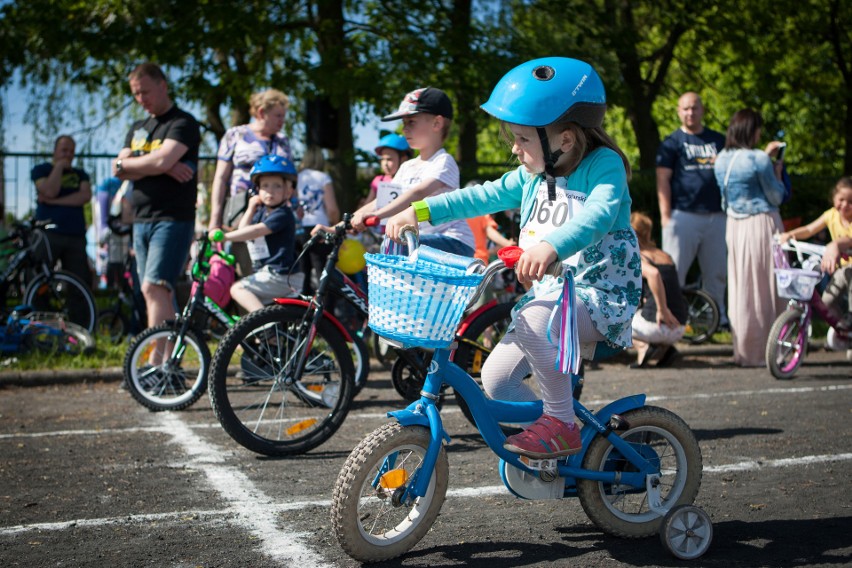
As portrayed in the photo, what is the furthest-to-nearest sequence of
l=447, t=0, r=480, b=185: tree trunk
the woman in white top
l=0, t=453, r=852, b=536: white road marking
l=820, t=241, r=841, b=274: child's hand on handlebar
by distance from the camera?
l=447, t=0, r=480, b=185: tree trunk → the woman in white top → l=820, t=241, r=841, b=274: child's hand on handlebar → l=0, t=453, r=852, b=536: white road marking

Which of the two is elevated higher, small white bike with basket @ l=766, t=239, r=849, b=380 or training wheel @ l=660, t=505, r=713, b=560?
small white bike with basket @ l=766, t=239, r=849, b=380

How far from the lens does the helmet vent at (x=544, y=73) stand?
13.3 feet

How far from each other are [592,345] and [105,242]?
9.78 m

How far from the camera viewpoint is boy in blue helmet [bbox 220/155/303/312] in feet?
23.9

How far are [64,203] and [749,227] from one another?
663 cm

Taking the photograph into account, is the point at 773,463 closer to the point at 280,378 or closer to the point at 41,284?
the point at 280,378

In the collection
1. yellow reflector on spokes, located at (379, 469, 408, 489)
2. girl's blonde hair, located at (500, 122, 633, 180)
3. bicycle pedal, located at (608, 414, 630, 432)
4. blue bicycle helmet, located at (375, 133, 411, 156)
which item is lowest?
yellow reflector on spokes, located at (379, 469, 408, 489)

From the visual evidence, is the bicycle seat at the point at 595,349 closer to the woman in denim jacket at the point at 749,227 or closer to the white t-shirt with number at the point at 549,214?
the white t-shirt with number at the point at 549,214

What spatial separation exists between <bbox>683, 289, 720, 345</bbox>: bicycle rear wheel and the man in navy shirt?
6269 mm

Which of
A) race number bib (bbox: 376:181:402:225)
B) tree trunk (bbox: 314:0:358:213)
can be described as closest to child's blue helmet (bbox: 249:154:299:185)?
race number bib (bbox: 376:181:402:225)

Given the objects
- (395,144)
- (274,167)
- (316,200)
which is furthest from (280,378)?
(316,200)

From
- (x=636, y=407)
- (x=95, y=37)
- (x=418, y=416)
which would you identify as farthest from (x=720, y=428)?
(x=95, y=37)

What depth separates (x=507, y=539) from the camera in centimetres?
437

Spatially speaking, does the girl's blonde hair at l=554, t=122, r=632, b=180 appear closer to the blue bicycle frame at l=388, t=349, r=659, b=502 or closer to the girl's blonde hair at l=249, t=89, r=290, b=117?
the blue bicycle frame at l=388, t=349, r=659, b=502
